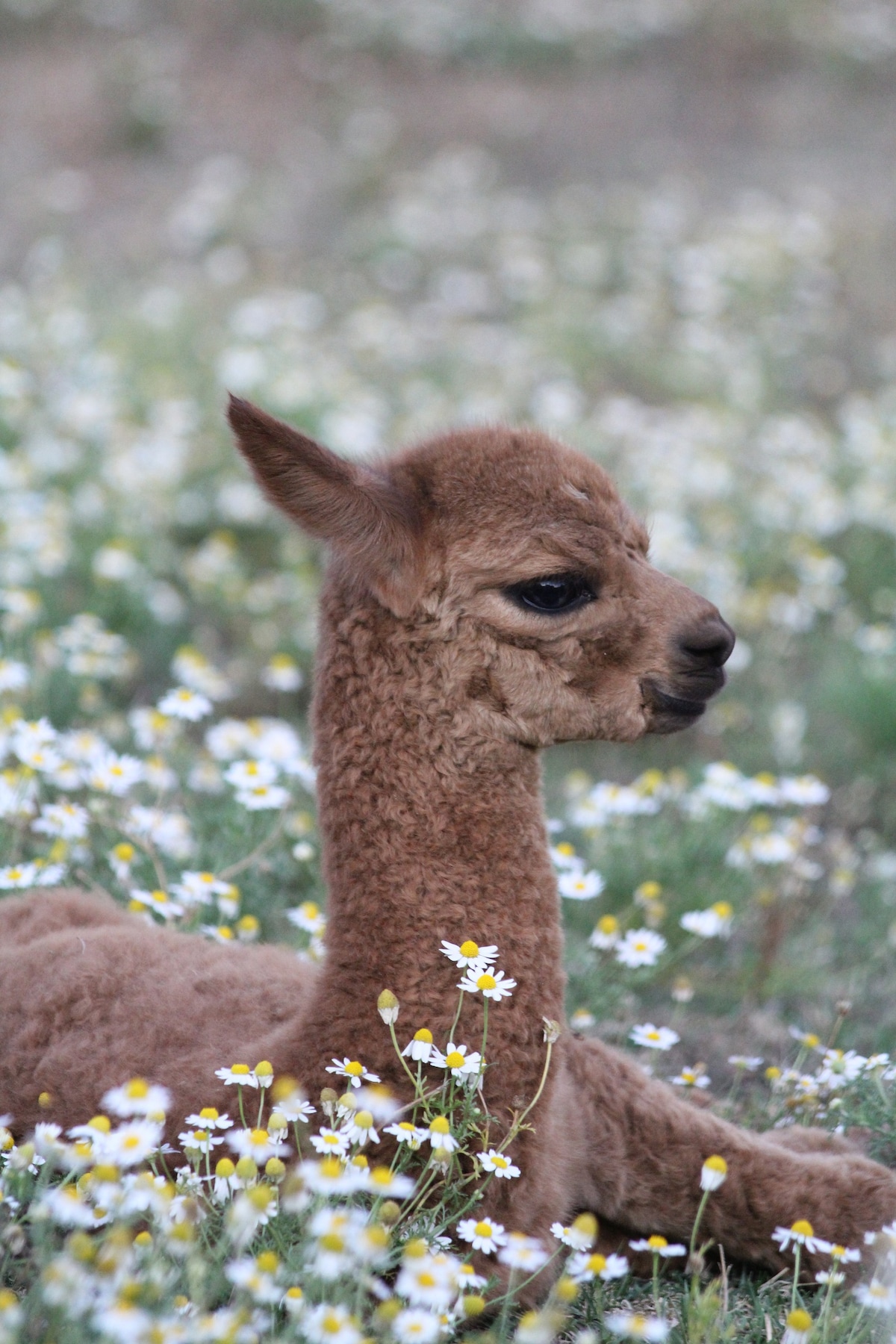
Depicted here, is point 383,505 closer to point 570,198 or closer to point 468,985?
point 468,985

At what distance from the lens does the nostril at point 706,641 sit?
295cm

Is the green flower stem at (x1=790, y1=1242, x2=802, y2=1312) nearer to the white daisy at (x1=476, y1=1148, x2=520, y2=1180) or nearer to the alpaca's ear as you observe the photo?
the white daisy at (x1=476, y1=1148, x2=520, y2=1180)

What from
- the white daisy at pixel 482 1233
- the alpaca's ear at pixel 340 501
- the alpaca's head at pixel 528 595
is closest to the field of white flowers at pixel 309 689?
the white daisy at pixel 482 1233

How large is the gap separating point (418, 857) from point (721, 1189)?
891 millimetres

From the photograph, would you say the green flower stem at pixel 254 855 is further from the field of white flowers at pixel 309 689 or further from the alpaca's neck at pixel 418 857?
the alpaca's neck at pixel 418 857

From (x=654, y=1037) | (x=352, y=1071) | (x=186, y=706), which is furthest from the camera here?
(x=186, y=706)

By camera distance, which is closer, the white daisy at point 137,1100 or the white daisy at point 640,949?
the white daisy at point 137,1100

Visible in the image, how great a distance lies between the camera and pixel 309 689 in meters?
6.36

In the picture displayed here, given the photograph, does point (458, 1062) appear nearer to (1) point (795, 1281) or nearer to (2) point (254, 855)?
(1) point (795, 1281)

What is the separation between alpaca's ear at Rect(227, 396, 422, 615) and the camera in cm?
270

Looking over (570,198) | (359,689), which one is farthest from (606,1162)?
(570,198)

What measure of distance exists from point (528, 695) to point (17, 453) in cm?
469

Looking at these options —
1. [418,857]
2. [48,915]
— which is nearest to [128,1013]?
[48,915]

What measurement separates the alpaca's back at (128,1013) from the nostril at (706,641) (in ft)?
3.37
